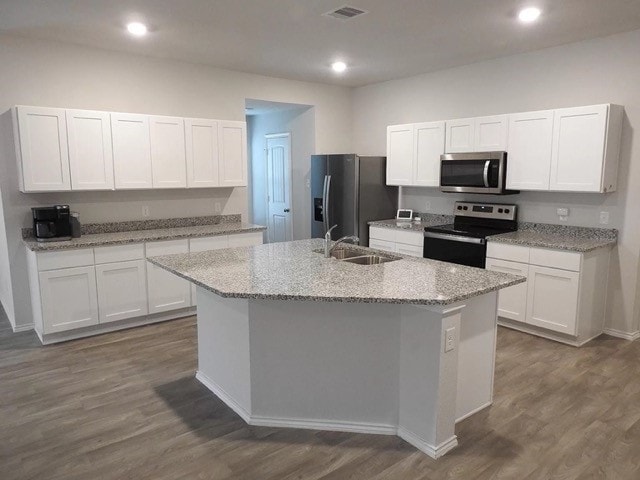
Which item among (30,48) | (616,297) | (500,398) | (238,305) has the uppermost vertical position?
(30,48)

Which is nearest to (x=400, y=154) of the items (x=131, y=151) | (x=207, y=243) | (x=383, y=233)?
(x=383, y=233)

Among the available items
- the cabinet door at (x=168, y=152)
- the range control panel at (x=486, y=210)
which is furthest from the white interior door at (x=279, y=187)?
the range control panel at (x=486, y=210)

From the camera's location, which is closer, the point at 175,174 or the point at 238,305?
the point at 238,305

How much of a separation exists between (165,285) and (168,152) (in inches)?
53.4

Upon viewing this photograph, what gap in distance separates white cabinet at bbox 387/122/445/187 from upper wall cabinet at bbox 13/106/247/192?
1832mm

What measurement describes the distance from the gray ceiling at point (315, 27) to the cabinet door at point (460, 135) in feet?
2.24

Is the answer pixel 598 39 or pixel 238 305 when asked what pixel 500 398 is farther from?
pixel 598 39

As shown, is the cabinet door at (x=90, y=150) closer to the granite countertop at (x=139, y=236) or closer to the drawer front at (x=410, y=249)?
the granite countertop at (x=139, y=236)

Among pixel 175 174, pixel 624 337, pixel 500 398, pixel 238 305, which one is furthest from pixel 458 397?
pixel 175 174

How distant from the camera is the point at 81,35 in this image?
4062mm

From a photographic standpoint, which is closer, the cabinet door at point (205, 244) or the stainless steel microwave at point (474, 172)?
the stainless steel microwave at point (474, 172)

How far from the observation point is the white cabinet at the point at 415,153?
5.20 metres

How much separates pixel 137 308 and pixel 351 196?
2.78m

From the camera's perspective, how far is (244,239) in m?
5.07
